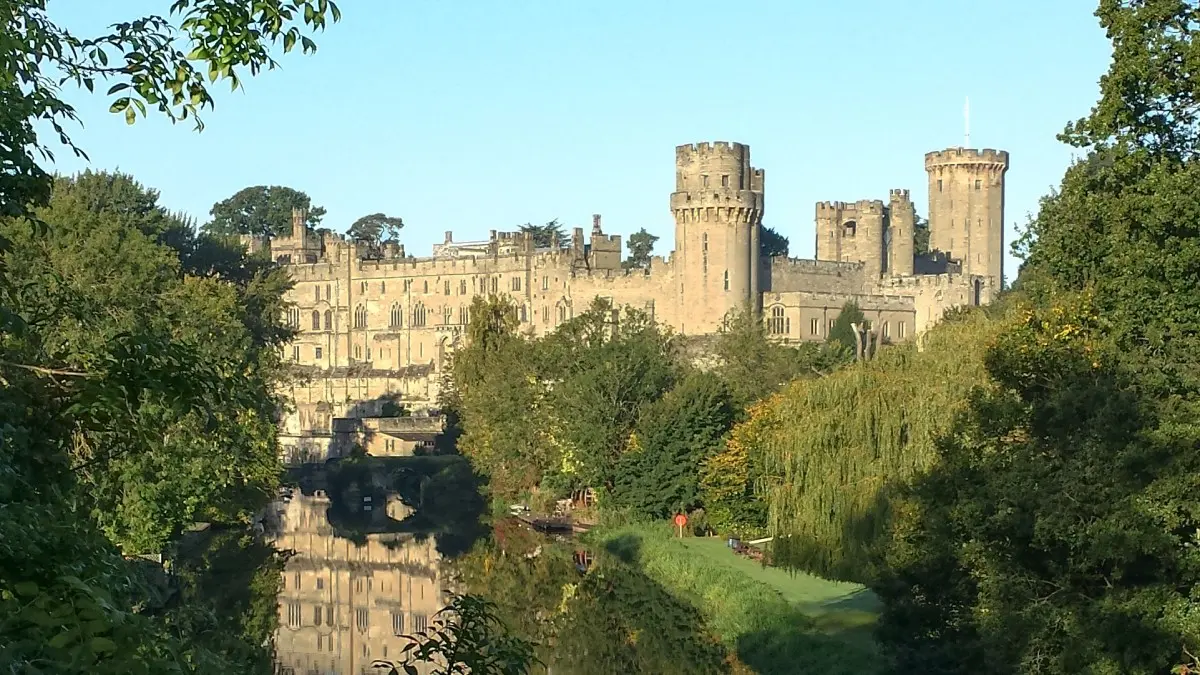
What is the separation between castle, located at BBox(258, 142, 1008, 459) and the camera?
244 ft

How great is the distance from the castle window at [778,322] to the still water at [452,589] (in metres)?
20.5

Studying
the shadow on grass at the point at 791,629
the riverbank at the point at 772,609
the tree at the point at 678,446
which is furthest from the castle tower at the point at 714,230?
the shadow on grass at the point at 791,629

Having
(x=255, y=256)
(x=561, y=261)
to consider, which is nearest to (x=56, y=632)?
(x=255, y=256)

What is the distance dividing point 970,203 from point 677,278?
63.4 feet

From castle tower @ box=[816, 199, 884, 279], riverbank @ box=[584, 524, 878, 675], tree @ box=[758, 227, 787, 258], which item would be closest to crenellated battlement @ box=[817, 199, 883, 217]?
castle tower @ box=[816, 199, 884, 279]

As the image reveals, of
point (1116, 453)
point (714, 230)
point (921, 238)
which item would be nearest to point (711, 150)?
point (714, 230)

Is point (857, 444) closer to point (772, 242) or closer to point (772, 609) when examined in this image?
point (772, 609)

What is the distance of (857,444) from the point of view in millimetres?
29484

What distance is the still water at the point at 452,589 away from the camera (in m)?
27.1

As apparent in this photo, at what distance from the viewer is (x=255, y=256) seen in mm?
61688

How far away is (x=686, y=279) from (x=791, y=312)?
448cm

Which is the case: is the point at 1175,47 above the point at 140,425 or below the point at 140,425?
above

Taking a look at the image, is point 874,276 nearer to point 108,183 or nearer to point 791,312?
point 791,312

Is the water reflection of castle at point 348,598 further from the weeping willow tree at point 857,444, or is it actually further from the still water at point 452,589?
the weeping willow tree at point 857,444
